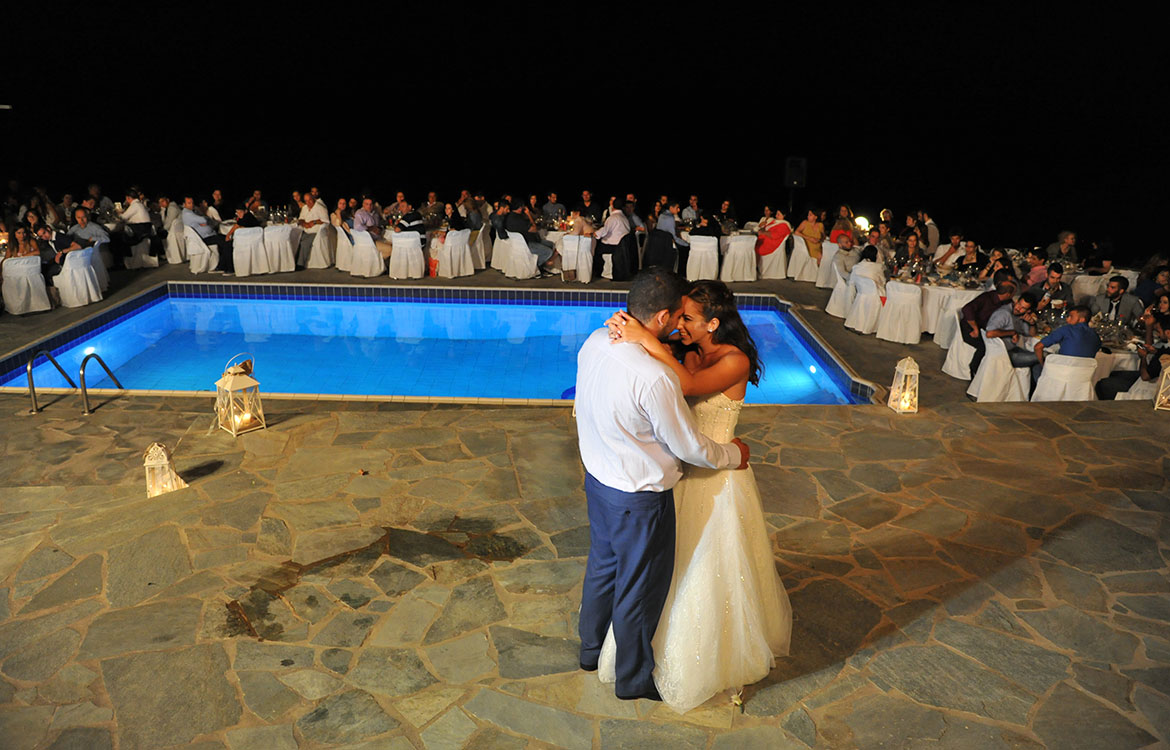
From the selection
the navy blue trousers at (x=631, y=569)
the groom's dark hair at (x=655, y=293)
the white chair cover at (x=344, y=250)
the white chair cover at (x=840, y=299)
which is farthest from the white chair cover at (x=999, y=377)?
the white chair cover at (x=344, y=250)

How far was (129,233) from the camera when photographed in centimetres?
1253

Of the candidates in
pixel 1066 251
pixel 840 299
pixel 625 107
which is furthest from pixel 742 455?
pixel 625 107

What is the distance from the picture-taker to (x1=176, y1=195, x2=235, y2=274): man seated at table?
40.5ft

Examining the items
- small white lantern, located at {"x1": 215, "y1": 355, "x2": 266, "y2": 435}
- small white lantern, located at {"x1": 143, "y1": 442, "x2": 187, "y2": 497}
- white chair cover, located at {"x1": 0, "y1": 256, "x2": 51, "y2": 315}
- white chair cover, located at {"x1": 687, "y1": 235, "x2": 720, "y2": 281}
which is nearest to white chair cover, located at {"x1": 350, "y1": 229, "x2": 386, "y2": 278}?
white chair cover, located at {"x1": 0, "y1": 256, "x2": 51, "y2": 315}

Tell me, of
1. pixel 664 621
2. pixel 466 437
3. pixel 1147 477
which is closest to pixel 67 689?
pixel 664 621

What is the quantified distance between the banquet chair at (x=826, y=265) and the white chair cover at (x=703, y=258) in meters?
1.48

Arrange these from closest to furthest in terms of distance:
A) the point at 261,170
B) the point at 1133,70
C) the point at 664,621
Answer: the point at 664,621, the point at 1133,70, the point at 261,170

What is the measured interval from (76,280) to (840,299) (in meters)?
9.34

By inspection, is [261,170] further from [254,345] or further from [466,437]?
[466,437]

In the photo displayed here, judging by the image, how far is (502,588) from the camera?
3910 mm

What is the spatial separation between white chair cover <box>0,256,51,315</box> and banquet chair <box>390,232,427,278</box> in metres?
4.35

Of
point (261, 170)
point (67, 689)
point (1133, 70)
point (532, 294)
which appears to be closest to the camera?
point (67, 689)

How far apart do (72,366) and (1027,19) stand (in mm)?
16525

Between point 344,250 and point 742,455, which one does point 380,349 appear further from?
point 742,455
